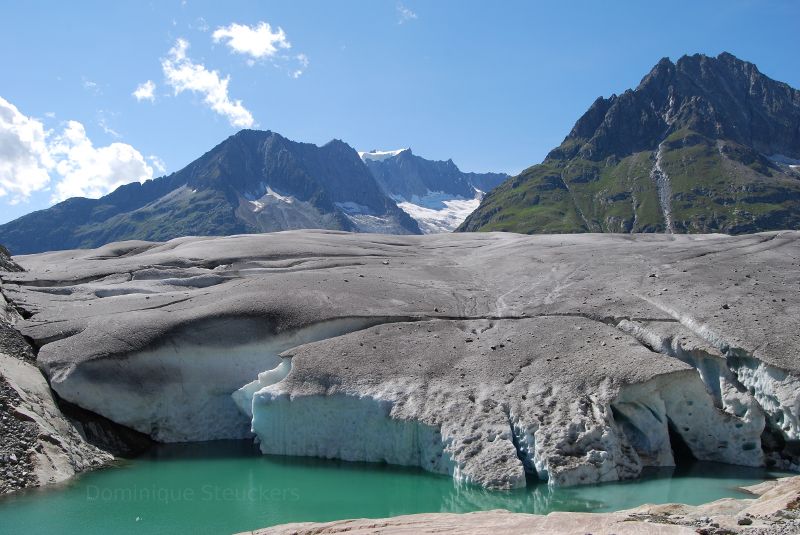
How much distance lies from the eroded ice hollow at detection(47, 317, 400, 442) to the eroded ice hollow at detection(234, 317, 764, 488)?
1.56m

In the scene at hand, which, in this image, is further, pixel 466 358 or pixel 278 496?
pixel 466 358

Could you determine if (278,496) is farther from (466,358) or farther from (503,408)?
(466,358)

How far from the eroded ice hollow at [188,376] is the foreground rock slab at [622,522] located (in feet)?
42.7

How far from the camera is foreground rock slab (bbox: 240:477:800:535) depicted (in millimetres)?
13742

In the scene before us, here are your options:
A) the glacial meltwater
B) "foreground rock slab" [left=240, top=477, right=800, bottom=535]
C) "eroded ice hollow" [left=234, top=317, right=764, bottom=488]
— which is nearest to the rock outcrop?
the glacial meltwater

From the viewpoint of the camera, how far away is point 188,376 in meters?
30.1

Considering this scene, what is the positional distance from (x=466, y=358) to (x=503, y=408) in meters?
3.55

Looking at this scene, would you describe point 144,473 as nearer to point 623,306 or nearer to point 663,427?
point 663,427

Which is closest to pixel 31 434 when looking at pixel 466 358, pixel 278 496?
pixel 278 496

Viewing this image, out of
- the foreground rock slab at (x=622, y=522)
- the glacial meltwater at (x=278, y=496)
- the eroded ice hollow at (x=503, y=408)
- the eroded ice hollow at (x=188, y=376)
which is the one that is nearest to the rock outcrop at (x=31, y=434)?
the glacial meltwater at (x=278, y=496)

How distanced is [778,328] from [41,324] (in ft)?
103

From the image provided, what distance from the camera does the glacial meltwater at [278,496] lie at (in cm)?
1994

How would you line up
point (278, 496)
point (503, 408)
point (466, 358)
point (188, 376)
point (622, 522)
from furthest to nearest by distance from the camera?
point (188, 376) → point (466, 358) → point (503, 408) → point (278, 496) → point (622, 522)

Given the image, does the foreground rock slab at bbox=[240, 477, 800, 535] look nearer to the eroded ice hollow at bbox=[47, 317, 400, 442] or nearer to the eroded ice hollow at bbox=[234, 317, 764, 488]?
the eroded ice hollow at bbox=[234, 317, 764, 488]
